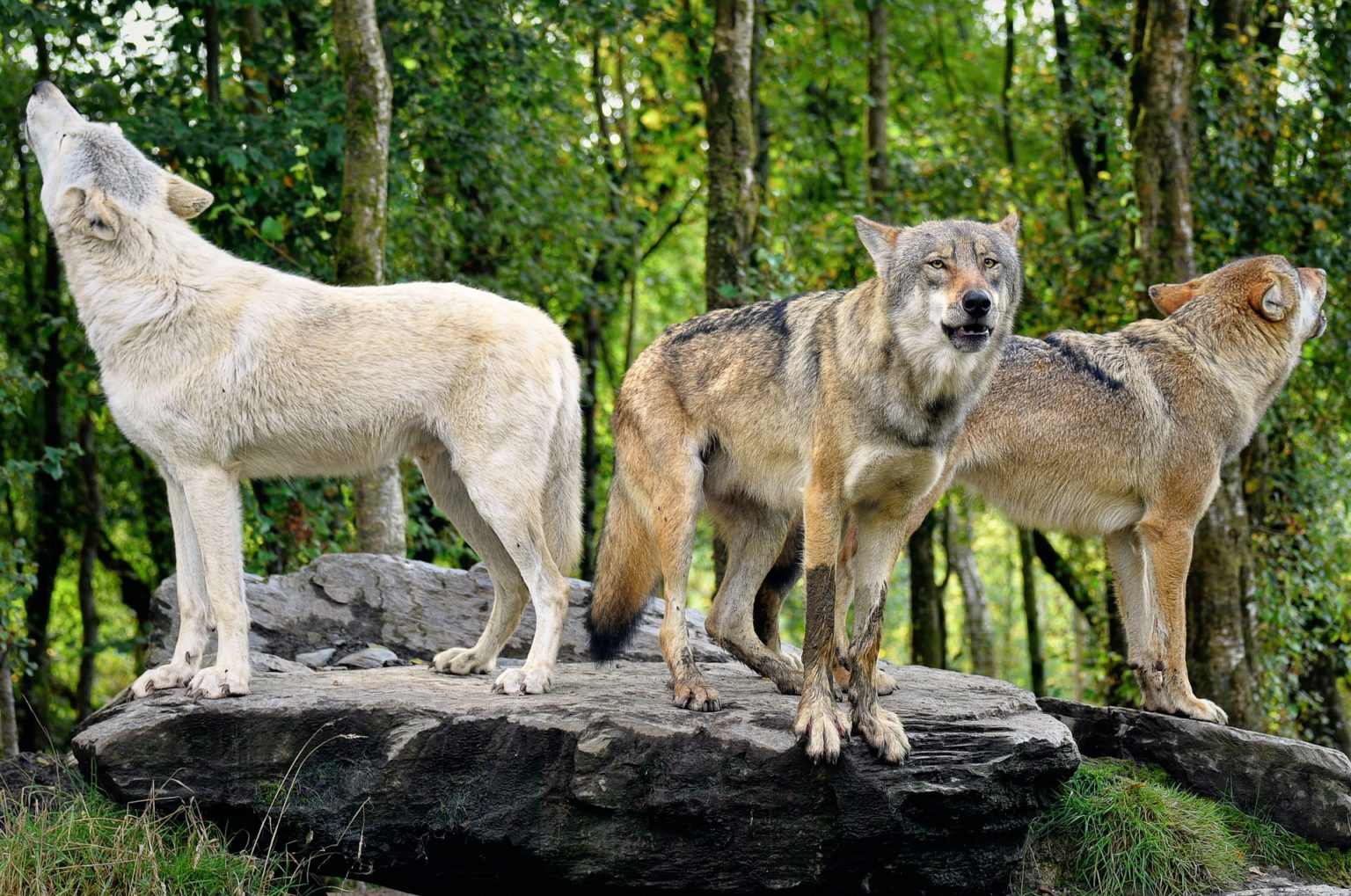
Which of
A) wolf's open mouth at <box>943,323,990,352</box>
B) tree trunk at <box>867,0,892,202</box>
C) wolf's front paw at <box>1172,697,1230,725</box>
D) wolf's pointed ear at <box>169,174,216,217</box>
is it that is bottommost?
wolf's front paw at <box>1172,697,1230,725</box>

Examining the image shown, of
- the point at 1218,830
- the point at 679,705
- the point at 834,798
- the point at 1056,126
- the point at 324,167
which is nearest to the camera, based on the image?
the point at 834,798

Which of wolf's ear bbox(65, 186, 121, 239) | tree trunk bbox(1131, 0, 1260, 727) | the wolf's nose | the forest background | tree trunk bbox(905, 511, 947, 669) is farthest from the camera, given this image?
tree trunk bbox(905, 511, 947, 669)

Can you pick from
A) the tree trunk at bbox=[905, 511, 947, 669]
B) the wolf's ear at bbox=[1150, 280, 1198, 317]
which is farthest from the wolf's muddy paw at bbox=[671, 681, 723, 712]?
the tree trunk at bbox=[905, 511, 947, 669]

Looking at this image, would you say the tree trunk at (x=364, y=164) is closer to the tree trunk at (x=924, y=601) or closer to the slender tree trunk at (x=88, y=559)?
the slender tree trunk at (x=88, y=559)

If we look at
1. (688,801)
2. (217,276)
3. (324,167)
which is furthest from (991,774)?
(324,167)

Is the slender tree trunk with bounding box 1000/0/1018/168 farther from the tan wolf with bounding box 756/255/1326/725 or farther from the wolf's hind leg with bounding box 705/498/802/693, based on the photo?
the wolf's hind leg with bounding box 705/498/802/693

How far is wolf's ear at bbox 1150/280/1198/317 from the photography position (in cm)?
723

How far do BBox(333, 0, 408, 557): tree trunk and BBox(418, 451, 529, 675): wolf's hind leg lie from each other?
6.89 ft

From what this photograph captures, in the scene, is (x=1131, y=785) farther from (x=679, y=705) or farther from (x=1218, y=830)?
(x=679, y=705)

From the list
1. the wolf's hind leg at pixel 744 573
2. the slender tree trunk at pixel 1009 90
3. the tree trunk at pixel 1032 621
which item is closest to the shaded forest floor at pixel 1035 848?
the wolf's hind leg at pixel 744 573

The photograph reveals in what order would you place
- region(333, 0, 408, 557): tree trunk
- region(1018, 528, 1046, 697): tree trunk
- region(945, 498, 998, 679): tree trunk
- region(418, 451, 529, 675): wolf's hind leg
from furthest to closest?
region(945, 498, 998, 679): tree trunk
region(1018, 528, 1046, 697): tree trunk
region(333, 0, 408, 557): tree trunk
region(418, 451, 529, 675): wolf's hind leg

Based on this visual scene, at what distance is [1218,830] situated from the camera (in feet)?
19.0

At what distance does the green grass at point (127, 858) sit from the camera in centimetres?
489

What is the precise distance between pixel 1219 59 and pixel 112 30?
9.85m
